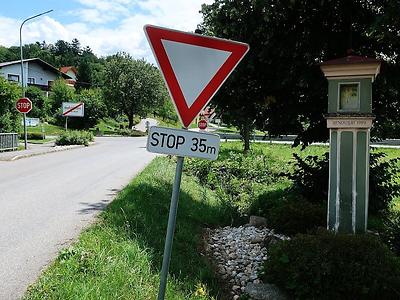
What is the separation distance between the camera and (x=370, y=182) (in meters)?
9.24

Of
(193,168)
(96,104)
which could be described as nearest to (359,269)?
(193,168)

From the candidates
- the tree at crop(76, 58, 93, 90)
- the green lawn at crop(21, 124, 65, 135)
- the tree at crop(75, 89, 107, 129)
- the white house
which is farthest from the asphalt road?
the tree at crop(76, 58, 93, 90)

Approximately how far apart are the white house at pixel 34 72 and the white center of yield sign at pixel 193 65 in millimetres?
73470

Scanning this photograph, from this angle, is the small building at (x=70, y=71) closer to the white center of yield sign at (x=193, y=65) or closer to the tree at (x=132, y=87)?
the tree at (x=132, y=87)

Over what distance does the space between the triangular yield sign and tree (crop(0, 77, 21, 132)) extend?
22280 millimetres

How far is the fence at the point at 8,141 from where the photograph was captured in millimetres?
21594

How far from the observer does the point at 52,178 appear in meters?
12.9

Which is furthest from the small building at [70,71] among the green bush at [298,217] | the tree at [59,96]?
the green bush at [298,217]

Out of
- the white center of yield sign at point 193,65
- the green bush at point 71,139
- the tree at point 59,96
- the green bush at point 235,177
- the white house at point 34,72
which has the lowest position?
the green bush at point 235,177

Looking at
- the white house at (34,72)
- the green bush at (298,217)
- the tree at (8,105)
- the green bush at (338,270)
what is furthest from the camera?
the white house at (34,72)

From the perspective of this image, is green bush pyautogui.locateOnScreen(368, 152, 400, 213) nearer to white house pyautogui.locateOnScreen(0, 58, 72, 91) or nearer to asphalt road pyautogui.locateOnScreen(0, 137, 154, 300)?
asphalt road pyautogui.locateOnScreen(0, 137, 154, 300)

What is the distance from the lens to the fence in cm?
2159

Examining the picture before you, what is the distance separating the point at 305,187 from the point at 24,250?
6.20m

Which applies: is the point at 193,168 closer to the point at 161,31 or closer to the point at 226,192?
the point at 226,192
